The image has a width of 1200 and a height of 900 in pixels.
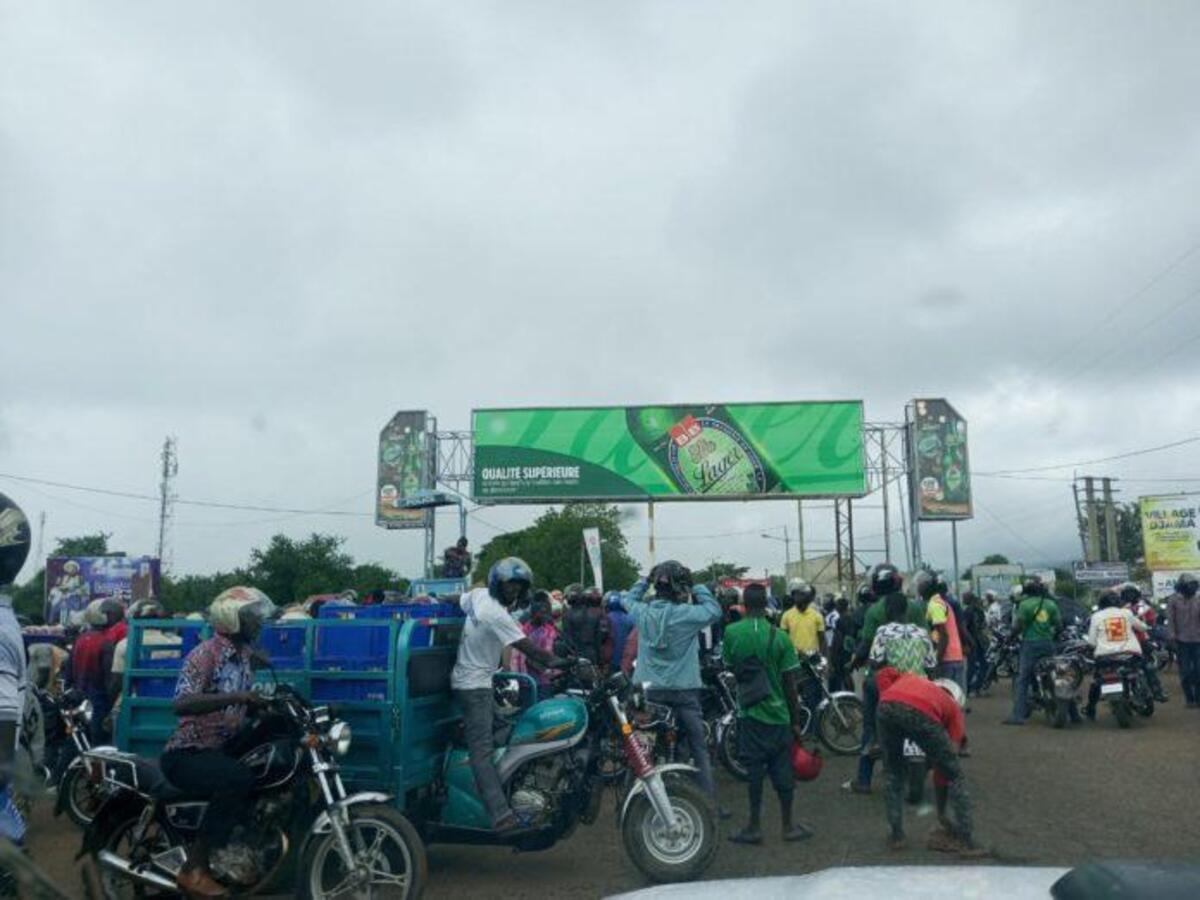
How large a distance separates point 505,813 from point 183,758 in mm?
1852

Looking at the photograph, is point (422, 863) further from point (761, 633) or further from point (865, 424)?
point (865, 424)

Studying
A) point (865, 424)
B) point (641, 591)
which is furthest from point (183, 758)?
point (865, 424)

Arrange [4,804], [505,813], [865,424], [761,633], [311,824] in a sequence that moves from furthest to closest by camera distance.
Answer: [865,424] → [761,633] → [505,813] → [311,824] → [4,804]

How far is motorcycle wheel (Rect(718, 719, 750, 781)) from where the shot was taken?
9.83 meters

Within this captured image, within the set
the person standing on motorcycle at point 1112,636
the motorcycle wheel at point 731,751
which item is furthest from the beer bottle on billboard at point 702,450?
the motorcycle wheel at point 731,751

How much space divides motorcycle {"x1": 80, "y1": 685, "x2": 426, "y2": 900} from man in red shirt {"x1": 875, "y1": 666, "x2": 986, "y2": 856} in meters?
3.24

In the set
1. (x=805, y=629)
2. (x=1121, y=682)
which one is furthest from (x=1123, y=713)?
(x=805, y=629)

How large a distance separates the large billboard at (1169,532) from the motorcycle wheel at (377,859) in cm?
3676

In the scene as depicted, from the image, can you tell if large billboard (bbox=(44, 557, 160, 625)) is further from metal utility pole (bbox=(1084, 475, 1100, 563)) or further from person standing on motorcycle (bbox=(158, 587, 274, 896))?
metal utility pole (bbox=(1084, 475, 1100, 563))

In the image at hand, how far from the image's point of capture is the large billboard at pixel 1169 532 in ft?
118

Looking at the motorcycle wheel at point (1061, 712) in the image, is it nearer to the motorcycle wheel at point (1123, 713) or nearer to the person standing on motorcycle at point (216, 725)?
the motorcycle wheel at point (1123, 713)

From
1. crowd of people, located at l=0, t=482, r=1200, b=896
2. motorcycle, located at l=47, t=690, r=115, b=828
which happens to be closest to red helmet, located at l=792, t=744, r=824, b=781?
crowd of people, located at l=0, t=482, r=1200, b=896

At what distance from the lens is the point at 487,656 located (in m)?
6.59

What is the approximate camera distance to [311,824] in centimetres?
561
